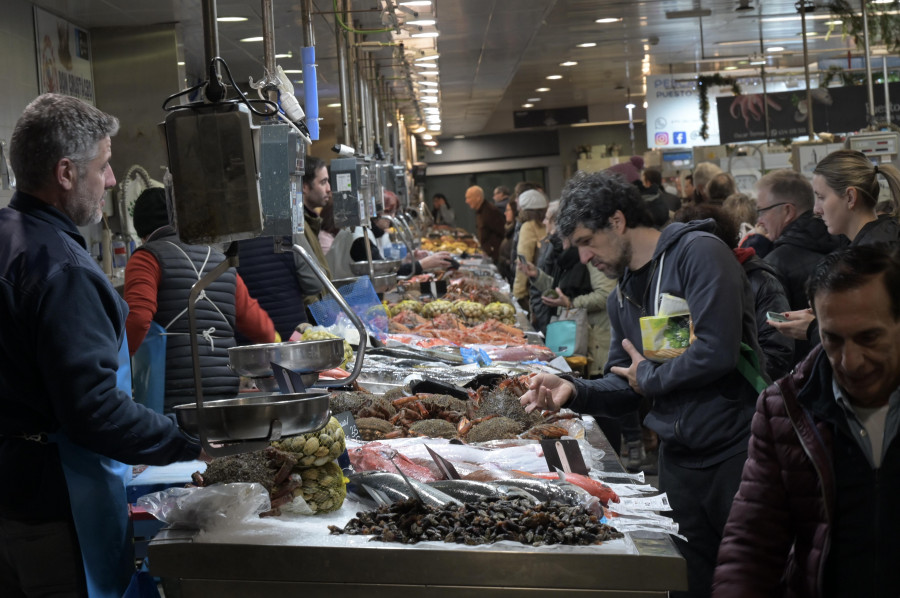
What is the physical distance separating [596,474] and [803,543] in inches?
34.7

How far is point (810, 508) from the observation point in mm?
2104

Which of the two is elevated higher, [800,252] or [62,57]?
[62,57]

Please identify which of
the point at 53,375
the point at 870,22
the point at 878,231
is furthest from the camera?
the point at 870,22

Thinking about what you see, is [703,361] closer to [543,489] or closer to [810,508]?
[543,489]

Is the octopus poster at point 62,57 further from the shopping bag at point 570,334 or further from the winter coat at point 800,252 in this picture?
the winter coat at point 800,252

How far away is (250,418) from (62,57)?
24.1 feet

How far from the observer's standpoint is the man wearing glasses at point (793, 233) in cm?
516

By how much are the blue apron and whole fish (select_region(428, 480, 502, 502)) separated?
882 mm

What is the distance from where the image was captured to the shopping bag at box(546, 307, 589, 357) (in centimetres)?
739

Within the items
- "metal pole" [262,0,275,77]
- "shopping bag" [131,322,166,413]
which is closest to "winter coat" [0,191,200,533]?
"metal pole" [262,0,275,77]

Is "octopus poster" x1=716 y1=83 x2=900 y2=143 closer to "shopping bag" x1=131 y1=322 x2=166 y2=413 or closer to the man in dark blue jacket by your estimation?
the man in dark blue jacket

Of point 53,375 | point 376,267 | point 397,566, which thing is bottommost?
point 397,566

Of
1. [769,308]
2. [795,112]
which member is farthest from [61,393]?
[795,112]

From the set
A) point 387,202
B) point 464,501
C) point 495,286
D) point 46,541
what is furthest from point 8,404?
point 495,286
